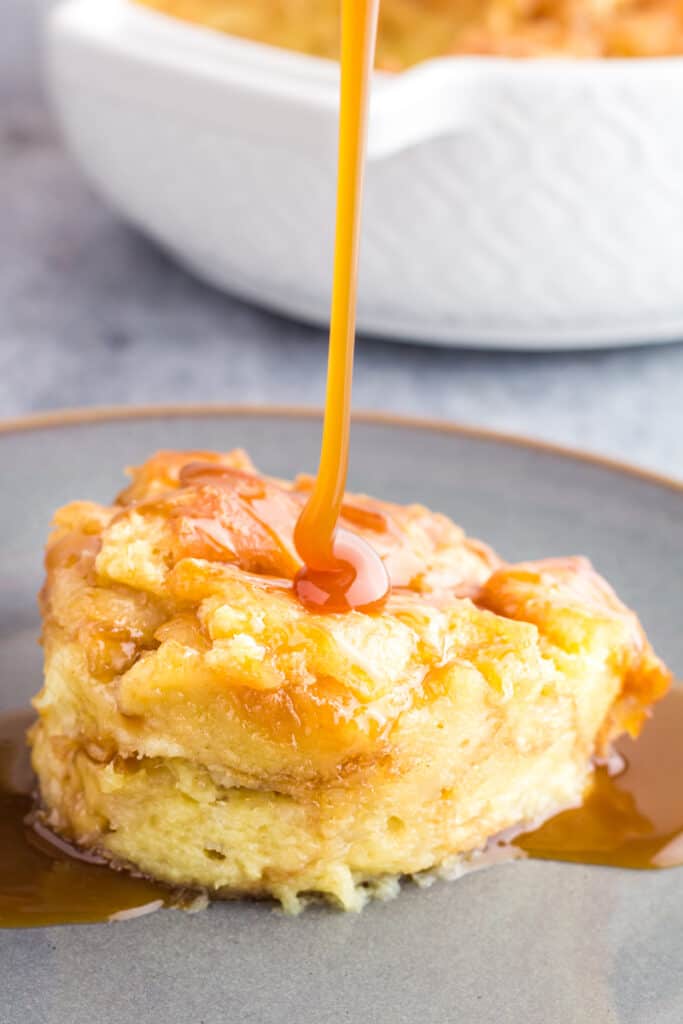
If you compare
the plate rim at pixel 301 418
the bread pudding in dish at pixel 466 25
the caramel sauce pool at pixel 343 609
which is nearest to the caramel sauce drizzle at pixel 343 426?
the caramel sauce pool at pixel 343 609

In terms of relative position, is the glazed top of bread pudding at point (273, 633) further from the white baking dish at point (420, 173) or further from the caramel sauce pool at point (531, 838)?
the white baking dish at point (420, 173)

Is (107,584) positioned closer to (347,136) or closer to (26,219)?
(347,136)

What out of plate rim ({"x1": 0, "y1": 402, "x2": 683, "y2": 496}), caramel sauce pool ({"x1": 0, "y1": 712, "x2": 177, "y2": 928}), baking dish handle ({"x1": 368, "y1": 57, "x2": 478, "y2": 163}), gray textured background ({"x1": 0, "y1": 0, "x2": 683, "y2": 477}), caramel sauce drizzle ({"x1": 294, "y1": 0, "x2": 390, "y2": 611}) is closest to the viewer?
caramel sauce drizzle ({"x1": 294, "y1": 0, "x2": 390, "y2": 611})

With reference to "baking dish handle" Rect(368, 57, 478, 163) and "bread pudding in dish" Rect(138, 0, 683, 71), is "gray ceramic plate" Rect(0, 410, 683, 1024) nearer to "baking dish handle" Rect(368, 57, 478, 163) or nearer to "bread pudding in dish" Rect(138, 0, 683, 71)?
"baking dish handle" Rect(368, 57, 478, 163)

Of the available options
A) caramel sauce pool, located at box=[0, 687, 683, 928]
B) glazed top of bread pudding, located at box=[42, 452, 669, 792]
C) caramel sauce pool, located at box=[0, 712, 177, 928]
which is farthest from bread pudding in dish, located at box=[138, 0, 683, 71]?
caramel sauce pool, located at box=[0, 712, 177, 928]

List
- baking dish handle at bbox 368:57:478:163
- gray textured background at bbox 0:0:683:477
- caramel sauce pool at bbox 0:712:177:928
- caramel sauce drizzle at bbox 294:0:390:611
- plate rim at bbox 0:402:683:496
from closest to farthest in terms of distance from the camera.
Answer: caramel sauce drizzle at bbox 294:0:390:611 < caramel sauce pool at bbox 0:712:177:928 < plate rim at bbox 0:402:683:496 < baking dish handle at bbox 368:57:478:163 < gray textured background at bbox 0:0:683:477

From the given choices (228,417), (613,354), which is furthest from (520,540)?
(613,354)
